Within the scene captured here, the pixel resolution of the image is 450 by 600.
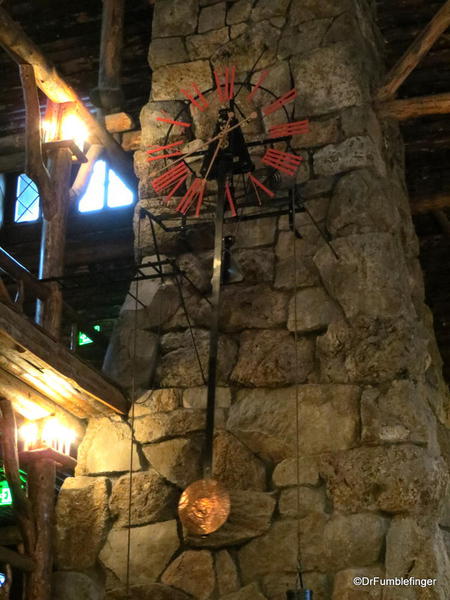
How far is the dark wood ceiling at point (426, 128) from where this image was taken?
9289 millimetres

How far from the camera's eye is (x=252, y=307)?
6988mm

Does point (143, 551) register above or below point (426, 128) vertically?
below

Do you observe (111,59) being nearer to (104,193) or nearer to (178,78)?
(178,78)

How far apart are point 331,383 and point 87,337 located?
407cm

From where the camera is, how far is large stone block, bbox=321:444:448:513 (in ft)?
19.4

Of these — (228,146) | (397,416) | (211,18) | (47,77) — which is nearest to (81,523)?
(397,416)

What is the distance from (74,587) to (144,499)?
0.77 metres

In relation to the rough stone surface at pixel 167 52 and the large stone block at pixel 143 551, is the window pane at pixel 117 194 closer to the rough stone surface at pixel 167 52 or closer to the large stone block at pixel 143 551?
the rough stone surface at pixel 167 52

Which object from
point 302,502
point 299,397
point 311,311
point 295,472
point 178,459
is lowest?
point 302,502

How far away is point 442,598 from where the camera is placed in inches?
221

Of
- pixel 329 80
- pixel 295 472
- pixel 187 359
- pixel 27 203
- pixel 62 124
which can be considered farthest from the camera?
pixel 27 203

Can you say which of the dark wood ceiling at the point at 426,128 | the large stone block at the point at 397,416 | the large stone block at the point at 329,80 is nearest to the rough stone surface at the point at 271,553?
the large stone block at the point at 397,416

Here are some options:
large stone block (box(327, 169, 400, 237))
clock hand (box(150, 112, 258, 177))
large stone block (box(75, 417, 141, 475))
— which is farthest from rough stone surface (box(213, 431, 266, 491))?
clock hand (box(150, 112, 258, 177))

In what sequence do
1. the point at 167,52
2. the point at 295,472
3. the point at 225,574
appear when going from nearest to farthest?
the point at 225,574 → the point at 295,472 → the point at 167,52
